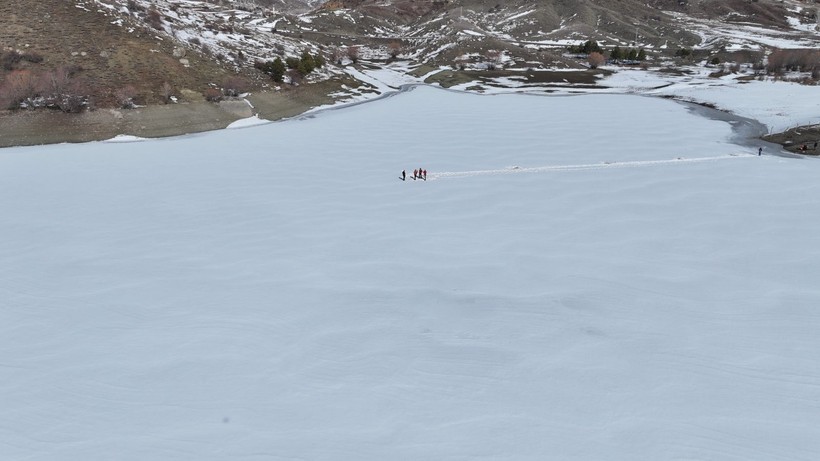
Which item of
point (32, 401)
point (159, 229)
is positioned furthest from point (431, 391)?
point (159, 229)

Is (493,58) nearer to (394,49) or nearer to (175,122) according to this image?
(394,49)

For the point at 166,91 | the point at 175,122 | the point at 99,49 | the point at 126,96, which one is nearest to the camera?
the point at 175,122

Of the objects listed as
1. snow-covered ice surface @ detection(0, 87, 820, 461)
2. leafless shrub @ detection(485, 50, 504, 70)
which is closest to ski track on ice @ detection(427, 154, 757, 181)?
snow-covered ice surface @ detection(0, 87, 820, 461)

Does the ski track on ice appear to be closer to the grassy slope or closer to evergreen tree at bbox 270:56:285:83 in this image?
the grassy slope

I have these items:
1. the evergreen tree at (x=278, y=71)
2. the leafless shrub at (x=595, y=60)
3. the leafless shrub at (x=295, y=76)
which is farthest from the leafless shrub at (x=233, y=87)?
the leafless shrub at (x=595, y=60)

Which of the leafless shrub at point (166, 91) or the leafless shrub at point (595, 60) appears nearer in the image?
the leafless shrub at point (166, 91)

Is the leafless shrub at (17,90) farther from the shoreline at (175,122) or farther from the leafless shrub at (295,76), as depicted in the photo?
the leafless shrub at (295,76)

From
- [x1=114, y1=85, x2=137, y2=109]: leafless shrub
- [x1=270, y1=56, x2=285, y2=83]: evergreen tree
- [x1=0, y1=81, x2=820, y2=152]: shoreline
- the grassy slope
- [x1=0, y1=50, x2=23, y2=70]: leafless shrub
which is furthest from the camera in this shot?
[x1=270, y1=56, x2=285, y2=83]: evergreen tree

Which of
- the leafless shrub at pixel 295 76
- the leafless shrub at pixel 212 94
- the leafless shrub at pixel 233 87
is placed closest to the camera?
the leafless shrub at pixel 212 94

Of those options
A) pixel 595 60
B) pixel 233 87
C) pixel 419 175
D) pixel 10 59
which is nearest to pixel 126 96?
pixel 233 87
